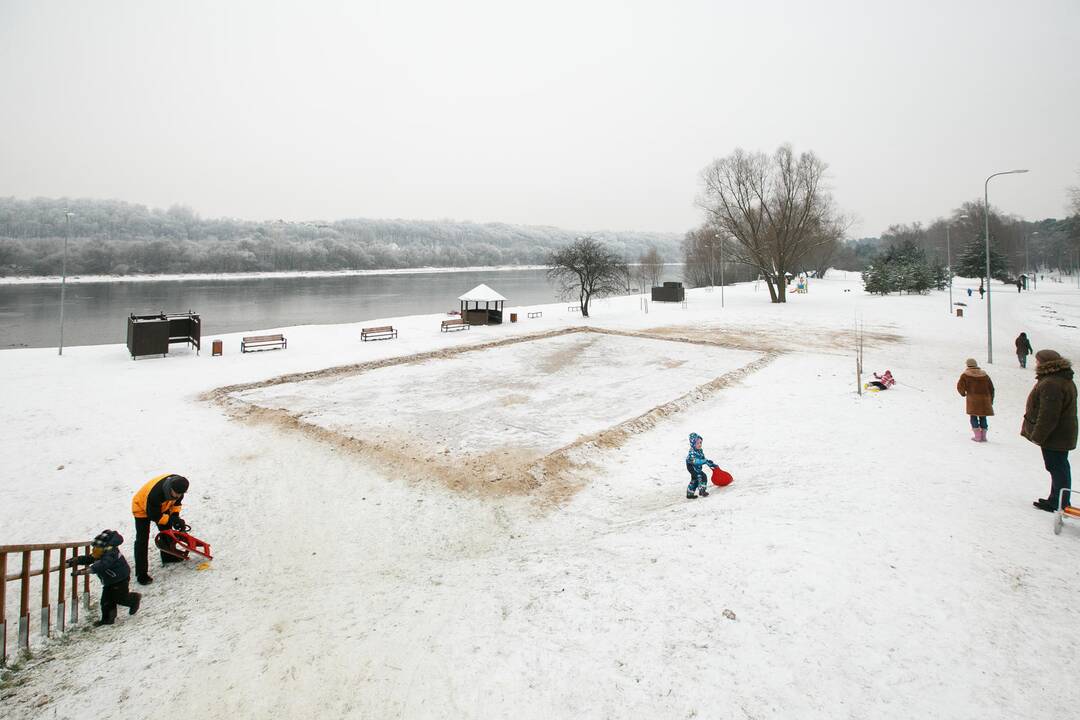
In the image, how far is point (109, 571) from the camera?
19.5ft

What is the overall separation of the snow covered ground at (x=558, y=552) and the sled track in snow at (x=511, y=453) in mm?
85

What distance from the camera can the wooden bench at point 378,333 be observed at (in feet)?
92.4

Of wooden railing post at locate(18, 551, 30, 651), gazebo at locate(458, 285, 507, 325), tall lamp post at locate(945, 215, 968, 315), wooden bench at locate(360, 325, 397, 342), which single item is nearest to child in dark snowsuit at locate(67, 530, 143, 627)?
wooden railing post at locate(18, 551, 30, 651)

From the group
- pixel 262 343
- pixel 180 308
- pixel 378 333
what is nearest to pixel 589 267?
pixel 378 333

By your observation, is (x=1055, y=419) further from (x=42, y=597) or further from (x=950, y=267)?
(x=950, y=267)

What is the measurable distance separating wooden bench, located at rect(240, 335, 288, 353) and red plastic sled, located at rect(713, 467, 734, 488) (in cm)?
2207

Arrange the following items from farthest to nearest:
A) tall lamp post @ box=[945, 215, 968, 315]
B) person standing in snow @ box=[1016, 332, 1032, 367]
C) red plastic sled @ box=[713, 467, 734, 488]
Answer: tall lamp post @ box=[945, 215, 968, 315], person standing in snow @ box=[1016, 332, 1032, 367], red plastic sled @ box=[713, 467, 734, 488]

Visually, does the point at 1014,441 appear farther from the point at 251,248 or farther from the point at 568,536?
the point at 251,248

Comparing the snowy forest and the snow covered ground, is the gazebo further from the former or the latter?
the snowy forest

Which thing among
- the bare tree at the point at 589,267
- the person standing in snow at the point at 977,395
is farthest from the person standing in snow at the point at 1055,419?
the bare tree at the point at 589,267

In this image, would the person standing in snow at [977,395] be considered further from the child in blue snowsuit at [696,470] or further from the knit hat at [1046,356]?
the child in blue snowsuit at [696,470]

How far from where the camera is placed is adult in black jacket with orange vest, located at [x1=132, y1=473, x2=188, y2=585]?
6.87m

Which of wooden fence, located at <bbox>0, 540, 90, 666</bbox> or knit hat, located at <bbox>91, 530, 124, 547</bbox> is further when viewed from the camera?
knit hat, located at <bbox>91, 530, 124, 547</bbox>

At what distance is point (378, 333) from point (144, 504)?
79.1ft
